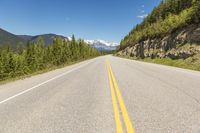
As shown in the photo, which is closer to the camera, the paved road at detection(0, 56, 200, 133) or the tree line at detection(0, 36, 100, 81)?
the paved road at detection(0, 56, 200, 133)

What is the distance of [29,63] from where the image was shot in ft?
182

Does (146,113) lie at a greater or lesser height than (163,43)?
lesser

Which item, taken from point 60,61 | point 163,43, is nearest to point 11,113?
point 163,43

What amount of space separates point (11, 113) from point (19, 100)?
74.4 inches

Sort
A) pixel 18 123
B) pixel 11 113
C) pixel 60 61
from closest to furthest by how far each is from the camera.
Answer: pixel 18 123 → pixel 11 113 → pixel 60 61

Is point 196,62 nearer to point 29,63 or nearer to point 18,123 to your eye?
point 18,123

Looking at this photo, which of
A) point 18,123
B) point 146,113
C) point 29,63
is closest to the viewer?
point 18,123

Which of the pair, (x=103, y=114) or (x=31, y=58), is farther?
(x=31, y=58)

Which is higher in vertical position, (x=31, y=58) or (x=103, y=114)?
(x=103, y=114)

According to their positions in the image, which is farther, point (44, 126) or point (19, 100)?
point (19, 100)

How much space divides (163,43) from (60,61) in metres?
33.2

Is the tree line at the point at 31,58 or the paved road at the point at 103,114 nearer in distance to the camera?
the paved road at the point at 103,114

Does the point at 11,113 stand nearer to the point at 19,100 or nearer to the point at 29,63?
the point at 19,100

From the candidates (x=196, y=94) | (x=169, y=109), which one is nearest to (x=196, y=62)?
A: (x=196, y=94)
